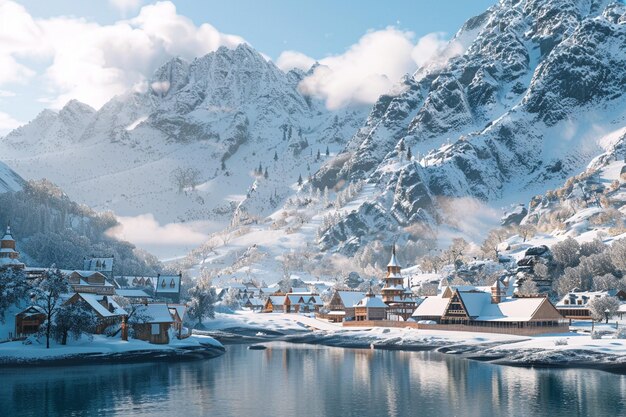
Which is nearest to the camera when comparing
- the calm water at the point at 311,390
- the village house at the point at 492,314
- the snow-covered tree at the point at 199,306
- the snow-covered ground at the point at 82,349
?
the calm water at the point at 311,390

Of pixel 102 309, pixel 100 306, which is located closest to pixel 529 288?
pixel 102 309

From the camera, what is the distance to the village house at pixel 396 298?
156 meters

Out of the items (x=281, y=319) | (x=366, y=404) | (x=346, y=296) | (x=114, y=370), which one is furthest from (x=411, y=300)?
(x=366, y=404)

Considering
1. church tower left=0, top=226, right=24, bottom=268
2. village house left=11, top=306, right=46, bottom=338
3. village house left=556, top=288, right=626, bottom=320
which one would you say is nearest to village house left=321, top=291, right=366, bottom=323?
village house left=556, top=288, right=626, bottom=320

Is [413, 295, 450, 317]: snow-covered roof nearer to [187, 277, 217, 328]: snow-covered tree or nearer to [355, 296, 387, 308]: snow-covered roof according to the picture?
[355, 296, 387, 308]: snow-covered roof

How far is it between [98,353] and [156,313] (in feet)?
40.5

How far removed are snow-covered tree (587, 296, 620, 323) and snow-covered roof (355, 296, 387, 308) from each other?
144ft

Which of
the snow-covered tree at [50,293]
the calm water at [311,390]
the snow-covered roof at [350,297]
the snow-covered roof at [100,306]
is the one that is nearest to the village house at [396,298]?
the snow-covered roof at [350,297]

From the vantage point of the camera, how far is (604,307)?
127 meters

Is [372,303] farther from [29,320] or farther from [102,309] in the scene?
[29,320]

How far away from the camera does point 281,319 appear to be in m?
171

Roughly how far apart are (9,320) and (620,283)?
11924cm

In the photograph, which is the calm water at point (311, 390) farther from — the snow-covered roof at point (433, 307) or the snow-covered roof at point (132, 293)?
the snow-covered roof at point (132, 293)

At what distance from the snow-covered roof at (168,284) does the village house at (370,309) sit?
54462mm
